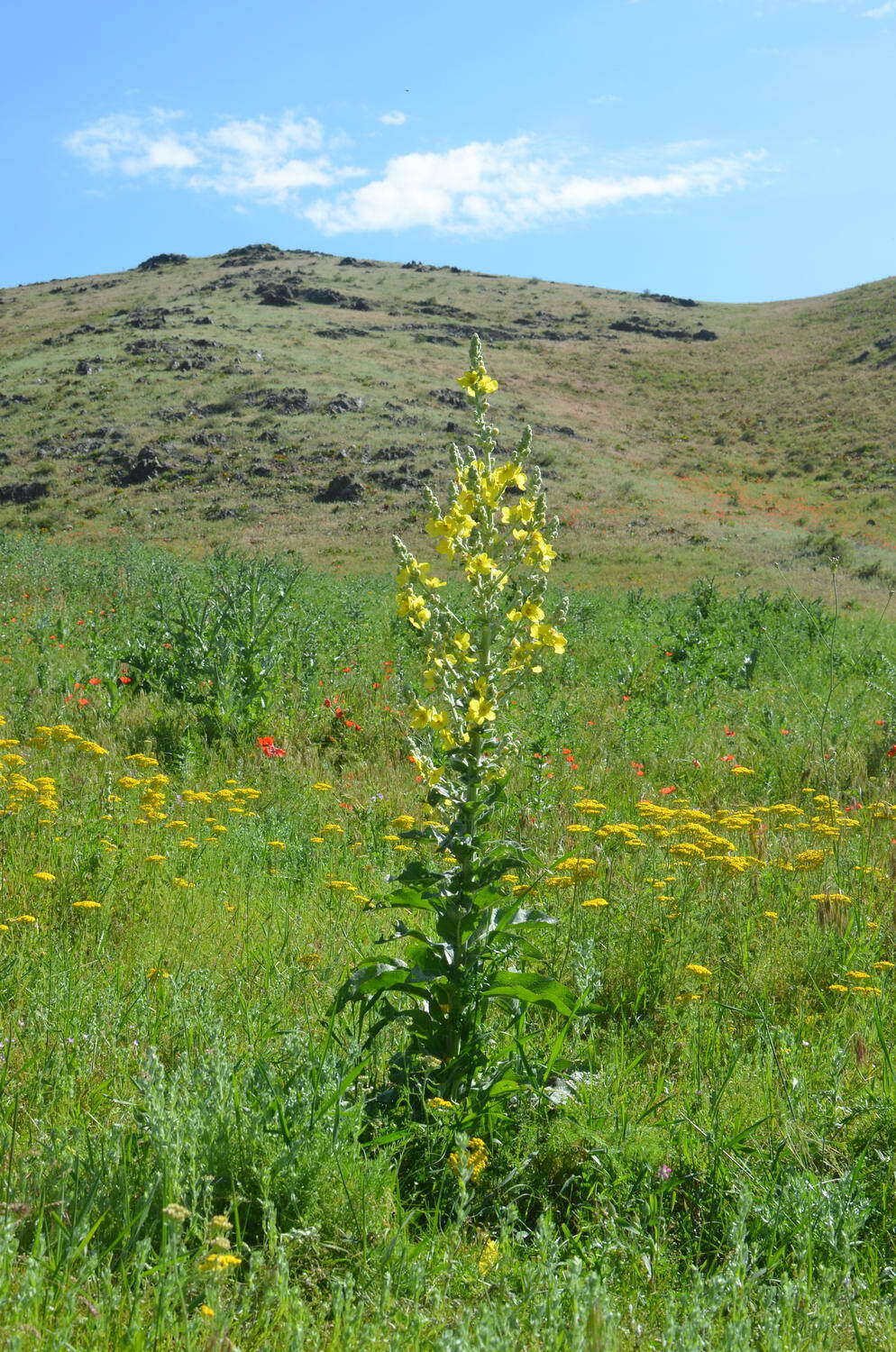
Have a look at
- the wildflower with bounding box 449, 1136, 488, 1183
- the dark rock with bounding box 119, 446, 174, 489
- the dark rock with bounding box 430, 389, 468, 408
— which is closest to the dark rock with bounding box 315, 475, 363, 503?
the dark rock with bounding box 119, 446, 174, 489

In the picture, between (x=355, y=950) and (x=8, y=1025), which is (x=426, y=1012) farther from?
(x=8, y=1025)

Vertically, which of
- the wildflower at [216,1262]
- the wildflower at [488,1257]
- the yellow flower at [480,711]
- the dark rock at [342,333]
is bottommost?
the wildflower at [488,1257]

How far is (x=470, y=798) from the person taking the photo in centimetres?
282

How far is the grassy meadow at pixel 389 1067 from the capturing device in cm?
193

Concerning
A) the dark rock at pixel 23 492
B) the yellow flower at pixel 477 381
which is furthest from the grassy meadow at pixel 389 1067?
the dark rock at pixel 23 492

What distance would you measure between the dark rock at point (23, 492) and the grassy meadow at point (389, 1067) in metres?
33.7

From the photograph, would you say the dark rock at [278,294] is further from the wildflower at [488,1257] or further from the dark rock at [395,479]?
the wildflower at [488,1257]

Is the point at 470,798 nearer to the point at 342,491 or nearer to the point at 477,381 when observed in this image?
the point at 477,381

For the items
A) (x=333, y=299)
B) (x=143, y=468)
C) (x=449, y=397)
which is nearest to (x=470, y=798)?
(x=143, y=468)

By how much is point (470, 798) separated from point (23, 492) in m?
39.8

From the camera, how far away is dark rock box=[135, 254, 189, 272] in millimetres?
78312

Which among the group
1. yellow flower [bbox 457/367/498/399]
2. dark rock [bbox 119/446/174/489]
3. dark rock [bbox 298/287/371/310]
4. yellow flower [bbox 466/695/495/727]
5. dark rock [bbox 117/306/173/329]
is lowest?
yellow flower [bbox 466/695/495/727]

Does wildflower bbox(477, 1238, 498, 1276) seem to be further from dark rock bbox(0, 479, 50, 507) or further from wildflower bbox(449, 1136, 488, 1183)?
dark rock bbox(0, 479, 50, 507)

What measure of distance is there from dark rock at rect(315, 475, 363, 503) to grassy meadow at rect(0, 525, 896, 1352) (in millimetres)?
28537
